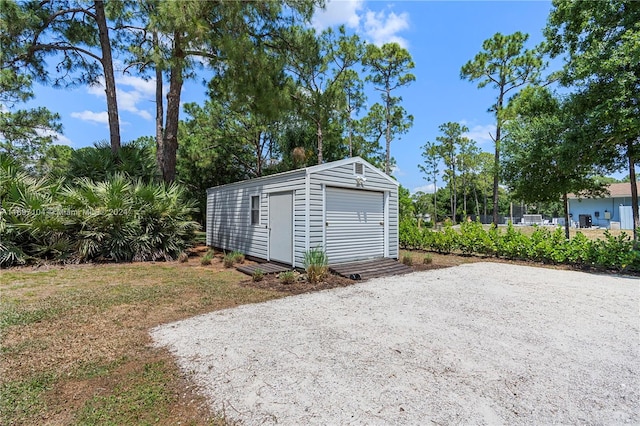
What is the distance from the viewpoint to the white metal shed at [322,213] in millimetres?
6535

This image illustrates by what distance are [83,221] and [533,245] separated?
38.8ft

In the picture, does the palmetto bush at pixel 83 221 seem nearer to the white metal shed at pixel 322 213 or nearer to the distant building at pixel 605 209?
the white metal shed at pixel 322 213

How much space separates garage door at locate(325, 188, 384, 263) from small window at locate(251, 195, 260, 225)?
237 centimetres

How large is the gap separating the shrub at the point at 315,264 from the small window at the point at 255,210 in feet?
8.27

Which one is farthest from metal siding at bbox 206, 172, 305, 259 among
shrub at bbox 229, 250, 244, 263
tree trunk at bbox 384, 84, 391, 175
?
tree trunk at bbox 384, 84, 391, 175

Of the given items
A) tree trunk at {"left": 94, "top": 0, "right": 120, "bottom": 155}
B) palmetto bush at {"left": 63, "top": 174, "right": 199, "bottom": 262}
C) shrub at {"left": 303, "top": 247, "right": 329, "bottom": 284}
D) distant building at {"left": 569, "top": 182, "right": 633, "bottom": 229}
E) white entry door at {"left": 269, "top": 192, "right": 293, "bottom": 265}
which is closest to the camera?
shrub at {"left": 303, "top": 247, "right": 329, "bottom": 284}

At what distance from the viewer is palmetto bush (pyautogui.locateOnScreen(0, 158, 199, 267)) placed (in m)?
6.78

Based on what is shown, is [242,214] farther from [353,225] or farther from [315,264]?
[315,264]

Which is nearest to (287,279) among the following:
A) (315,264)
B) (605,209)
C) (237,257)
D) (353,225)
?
(315,264)

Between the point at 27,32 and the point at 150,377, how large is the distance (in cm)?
1143

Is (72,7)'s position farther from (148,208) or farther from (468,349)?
(468,349)

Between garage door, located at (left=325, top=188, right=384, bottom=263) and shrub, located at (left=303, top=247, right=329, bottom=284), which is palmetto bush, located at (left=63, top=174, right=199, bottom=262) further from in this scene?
garage door, located at (left=325, top=188, right=384, bottom=263)

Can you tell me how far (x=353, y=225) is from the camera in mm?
7328

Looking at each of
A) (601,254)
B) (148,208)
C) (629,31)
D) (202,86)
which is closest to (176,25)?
(202,86)
